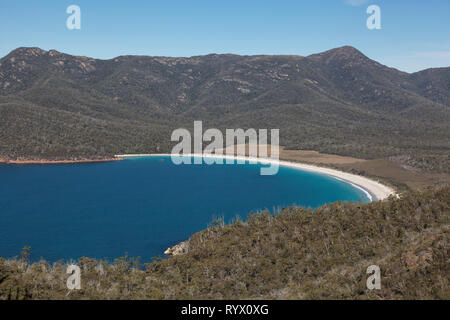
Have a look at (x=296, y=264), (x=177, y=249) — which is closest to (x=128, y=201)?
(x=177, y=249)

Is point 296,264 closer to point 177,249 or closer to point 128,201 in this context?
point 177,249

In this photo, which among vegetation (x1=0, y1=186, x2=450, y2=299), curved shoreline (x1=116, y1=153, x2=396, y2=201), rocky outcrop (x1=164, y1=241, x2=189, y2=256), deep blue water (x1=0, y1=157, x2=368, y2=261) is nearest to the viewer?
vegetation (x1=0, y1=186, x2=450, y2=299)

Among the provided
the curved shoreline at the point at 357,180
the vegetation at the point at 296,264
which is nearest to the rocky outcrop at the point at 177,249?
the vegetation at the point at 296,264

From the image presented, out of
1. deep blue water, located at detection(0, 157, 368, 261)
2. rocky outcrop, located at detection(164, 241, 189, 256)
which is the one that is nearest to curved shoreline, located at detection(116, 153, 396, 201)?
deep blue water, located at detection(0, 157, 368, 261)

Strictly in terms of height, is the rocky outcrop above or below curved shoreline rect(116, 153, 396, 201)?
below

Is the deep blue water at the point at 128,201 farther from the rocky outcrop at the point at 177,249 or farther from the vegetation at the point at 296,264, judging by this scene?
the vegetation at the point at 296,264

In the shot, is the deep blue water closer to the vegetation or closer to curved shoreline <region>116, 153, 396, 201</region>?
curved shoreline <region>116, 153, 396, 201</region>
